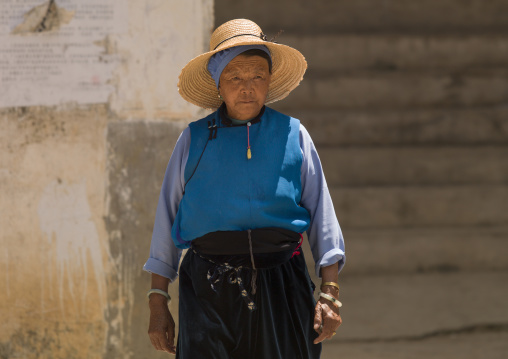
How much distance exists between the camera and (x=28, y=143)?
379 cm

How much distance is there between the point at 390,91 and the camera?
227 inches

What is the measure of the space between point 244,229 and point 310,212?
0.88 ft

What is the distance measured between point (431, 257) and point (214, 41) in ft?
10.5

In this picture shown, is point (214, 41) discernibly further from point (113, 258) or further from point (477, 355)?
point (477, 355)

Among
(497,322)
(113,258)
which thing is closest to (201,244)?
(113,258)

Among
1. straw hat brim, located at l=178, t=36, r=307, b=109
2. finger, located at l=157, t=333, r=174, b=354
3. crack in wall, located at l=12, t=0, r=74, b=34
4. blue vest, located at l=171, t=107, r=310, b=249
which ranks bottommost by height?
finger, located at l=157, t=333, r=174, b=354

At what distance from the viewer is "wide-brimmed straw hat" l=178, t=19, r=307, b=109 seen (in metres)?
2.46

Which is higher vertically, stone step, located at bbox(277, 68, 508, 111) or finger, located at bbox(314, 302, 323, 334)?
stone step, located at bbox(277, 68, 508, 111)

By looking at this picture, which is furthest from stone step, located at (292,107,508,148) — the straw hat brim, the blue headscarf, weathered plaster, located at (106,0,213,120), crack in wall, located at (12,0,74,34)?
the blue headscarf

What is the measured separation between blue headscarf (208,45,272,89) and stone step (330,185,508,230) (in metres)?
2.89

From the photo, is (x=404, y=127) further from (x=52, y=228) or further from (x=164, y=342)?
(x=164, y=342)

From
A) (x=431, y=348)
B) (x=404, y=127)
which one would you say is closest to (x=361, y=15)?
(x=404, y=127)

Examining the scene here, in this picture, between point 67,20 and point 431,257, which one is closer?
point 67,20

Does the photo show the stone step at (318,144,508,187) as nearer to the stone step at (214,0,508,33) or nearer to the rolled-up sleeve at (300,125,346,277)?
the stone step at (214,0,508,33)
